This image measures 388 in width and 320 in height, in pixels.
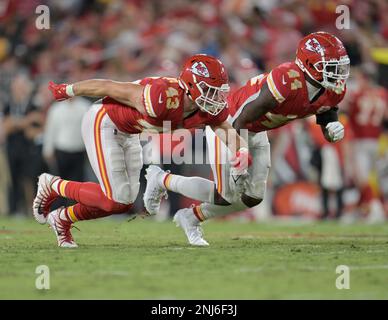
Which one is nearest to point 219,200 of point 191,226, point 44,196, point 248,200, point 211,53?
point 248,200

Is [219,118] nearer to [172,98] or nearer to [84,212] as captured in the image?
[172,98]

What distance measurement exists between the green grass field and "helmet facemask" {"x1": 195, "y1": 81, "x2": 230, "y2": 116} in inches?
41.2

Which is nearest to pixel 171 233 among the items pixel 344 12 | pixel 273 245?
pixel 273 245

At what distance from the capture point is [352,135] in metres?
11.8

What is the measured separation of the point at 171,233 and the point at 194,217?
1.71m

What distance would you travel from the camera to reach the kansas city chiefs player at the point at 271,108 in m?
6.72

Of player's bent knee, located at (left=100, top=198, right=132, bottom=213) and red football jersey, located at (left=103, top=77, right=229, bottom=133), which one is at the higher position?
red football jersey, located at (left=103, top=77, right=229, bottom=133)

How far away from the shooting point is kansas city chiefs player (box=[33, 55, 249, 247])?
6.46 metres

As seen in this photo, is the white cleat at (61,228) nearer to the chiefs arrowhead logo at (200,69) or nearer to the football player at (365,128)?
the chiefs arrowhead logo at (200,69)

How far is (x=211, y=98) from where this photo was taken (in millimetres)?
6441

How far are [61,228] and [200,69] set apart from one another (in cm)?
163

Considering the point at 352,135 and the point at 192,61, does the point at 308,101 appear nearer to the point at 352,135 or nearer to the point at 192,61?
the point at 192,61

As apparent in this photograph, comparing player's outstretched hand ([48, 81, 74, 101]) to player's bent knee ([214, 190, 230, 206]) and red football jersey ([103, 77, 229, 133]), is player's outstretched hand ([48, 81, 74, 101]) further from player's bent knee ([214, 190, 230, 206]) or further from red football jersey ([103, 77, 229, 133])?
player's bent knee ([214, 190, 230, 206])

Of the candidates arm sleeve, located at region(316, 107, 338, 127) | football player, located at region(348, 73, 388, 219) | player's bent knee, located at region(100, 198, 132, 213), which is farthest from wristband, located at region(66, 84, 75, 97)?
football player, located at region(348, 73, 388, 219)
